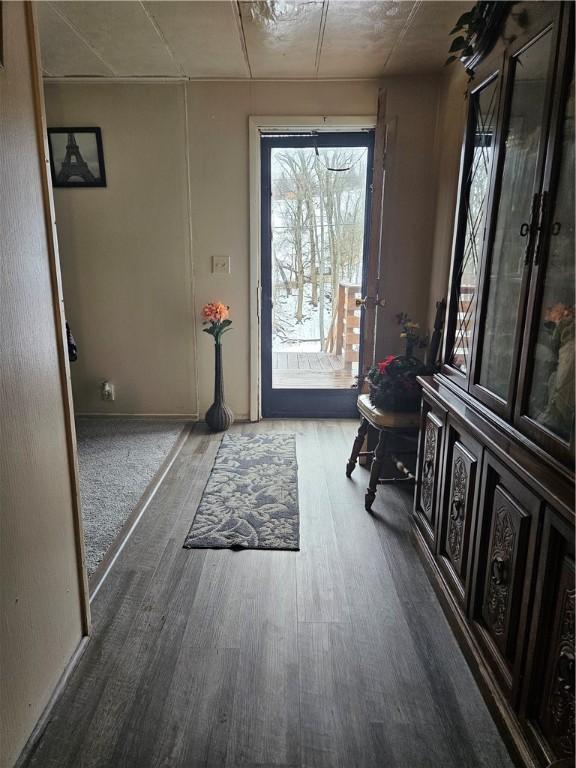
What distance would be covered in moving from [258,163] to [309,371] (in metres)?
1.57

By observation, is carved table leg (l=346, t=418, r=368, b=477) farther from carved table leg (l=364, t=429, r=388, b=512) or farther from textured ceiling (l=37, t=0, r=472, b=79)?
textured ceiling (l=37, t=0, r=472, b=79)

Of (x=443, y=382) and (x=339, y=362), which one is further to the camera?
(x=339, y=362)

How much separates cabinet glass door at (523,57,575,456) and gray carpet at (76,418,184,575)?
1797mm

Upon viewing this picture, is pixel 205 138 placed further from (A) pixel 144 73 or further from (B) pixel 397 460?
(B) pixel 397 460

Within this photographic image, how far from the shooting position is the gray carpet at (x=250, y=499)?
2227 millimetres

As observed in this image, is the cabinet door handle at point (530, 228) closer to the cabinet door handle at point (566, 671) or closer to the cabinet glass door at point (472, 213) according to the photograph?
the cabinet glass door at point (472, 213)

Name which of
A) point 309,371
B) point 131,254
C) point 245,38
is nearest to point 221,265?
point 131,254

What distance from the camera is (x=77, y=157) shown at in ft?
11.2

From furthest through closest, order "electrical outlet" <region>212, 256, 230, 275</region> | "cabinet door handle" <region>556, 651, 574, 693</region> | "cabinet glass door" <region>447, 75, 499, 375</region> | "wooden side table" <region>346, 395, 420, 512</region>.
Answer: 1. "electrical outlet" <region>212, 256, 230, 275</region>
2. "wooden side table" <region>346, 395, 420, 512</region>
3. "cabinet glass door" <region>447, 75, 499, 375</region>
4. "cabinet door handle" <region>556, 651, 574, 693</region>

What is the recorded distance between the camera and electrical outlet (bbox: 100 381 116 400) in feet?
12.3

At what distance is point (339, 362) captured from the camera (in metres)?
3.83

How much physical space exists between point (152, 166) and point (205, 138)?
425 mm

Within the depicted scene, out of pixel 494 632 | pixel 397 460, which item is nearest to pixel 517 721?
pixel 494 632

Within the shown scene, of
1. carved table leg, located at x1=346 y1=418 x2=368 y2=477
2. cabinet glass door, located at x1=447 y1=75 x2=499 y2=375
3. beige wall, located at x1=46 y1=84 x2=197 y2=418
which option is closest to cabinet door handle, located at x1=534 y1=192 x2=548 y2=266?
cabinet glass door, located at x1=447 y1=75 x2=499 y2=375
